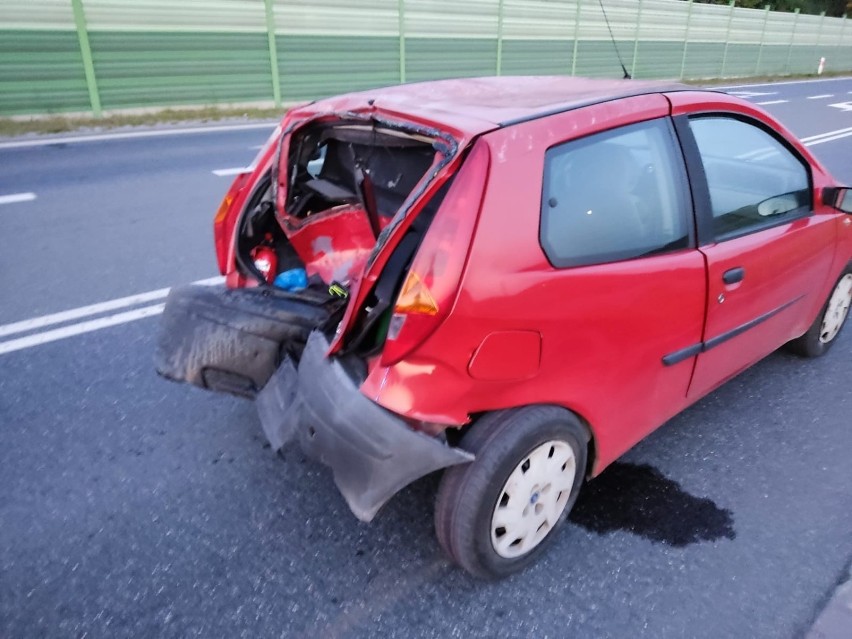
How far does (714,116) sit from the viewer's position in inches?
109

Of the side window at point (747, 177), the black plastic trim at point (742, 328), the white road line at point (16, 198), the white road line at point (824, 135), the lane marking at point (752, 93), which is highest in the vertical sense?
the side window at point (747, 177)

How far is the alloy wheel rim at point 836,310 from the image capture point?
3793mm

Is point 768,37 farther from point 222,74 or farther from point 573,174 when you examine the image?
point 573,174

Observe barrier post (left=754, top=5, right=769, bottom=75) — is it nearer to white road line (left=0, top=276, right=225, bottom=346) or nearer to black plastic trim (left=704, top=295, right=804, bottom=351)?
black plastic trim (left=704, top=295, right=804, bottom=351)

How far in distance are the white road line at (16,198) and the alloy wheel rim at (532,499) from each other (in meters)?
6.75

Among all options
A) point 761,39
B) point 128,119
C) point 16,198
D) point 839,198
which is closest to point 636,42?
point 761,39

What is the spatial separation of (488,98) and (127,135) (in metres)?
10.3

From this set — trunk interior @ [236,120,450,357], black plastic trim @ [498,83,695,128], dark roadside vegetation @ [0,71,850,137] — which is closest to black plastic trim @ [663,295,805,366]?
black plastic trim @ [498,83,695,128]

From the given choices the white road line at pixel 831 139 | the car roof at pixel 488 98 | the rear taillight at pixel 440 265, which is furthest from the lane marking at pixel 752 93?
the rear taillight at pixel 440 265

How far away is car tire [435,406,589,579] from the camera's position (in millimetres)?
2148

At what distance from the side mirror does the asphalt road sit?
989 millimetres

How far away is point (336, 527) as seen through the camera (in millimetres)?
2605

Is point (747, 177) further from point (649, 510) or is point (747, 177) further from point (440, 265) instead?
point (440, 265)

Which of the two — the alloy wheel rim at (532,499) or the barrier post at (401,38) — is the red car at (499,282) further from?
the barrier post at (401,38)
